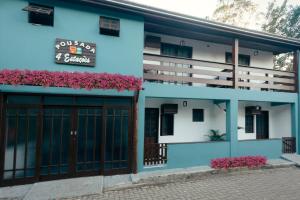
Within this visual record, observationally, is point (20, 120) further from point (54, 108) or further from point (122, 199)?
point (122, 199)

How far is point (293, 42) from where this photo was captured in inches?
416

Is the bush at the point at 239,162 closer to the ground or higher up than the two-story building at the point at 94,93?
closer to the ground

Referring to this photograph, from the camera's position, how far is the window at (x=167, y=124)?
9977 mm

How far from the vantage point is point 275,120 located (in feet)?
40.9

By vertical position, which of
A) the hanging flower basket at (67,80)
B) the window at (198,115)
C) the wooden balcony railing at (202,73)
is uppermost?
the wooden balcony railing at (202,73)


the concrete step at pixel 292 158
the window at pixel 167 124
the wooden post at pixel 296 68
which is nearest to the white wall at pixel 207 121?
the window at pixel 167 124

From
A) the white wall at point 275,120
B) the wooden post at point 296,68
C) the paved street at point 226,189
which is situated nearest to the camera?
the paved street at point 226,189

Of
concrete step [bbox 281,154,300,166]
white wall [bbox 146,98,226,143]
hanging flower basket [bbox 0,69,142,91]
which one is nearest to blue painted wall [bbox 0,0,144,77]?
hanging flower basket [bbox 0,69,142,91]

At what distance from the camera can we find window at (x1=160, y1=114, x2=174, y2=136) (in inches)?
393

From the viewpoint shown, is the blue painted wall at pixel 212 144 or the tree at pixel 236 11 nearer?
the blue painted wall at pixel 212 144

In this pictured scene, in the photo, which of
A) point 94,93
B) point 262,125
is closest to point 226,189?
point 94,93

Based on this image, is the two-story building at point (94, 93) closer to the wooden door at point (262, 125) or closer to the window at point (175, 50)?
the window at point (175, 50)

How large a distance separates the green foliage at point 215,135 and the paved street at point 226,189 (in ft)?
7.43

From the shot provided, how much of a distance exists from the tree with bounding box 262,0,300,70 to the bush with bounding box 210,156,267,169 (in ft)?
56.0
